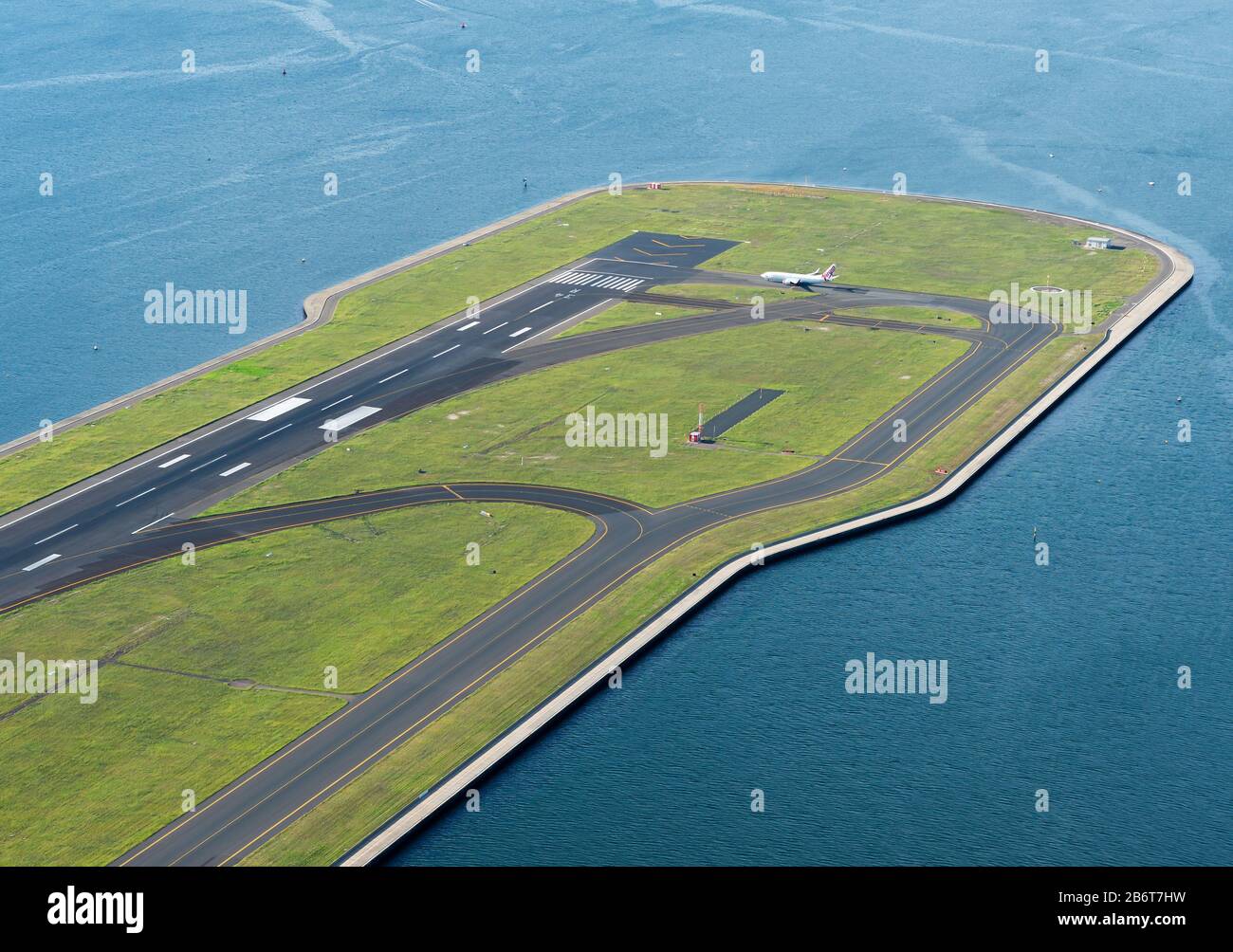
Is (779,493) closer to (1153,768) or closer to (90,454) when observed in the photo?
(1153,768)

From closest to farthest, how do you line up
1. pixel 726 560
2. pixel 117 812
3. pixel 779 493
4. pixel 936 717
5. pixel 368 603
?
1. pixel 117 812
2. pixel 936 717
3. pixel 368 603
4. pixel 726 560
5. pixel 779 493

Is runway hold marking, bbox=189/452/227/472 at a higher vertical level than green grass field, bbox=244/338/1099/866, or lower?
higher

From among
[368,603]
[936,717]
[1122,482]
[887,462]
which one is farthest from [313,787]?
[1122,482]

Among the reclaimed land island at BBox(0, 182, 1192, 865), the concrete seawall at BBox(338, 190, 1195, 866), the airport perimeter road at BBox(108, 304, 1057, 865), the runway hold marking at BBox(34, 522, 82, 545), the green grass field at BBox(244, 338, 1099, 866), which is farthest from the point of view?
the runway hold marking at BBox(34, 522, 82, 545)

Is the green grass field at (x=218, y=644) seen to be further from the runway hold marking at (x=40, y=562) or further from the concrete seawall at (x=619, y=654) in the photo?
the concrete seawall at (x=619, y=654)

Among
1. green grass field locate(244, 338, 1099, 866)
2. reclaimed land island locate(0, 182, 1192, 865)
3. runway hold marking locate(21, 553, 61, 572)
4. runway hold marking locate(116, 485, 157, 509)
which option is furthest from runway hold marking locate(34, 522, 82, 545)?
green grass field locate(244, 338, 1099, 866)

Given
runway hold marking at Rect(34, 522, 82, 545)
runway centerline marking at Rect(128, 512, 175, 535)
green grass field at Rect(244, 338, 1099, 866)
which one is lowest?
green grass field at Rect(244, 338, 1099, 866)

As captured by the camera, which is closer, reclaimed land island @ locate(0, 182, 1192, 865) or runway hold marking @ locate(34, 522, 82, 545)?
reclaimed land island @ locate(0, 182, 1192, 865)

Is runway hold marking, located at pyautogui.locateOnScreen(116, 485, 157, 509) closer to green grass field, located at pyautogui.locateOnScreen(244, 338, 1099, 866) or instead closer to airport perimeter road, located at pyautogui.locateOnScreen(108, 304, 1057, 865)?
airport perimeter road, located at pyautogui.locateOnScreen(108, 304, 1057, 865)

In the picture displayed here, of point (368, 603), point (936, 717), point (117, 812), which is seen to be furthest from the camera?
point (368, 603)
